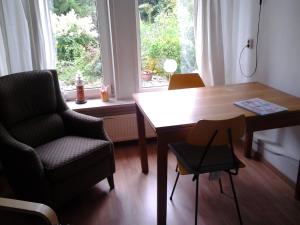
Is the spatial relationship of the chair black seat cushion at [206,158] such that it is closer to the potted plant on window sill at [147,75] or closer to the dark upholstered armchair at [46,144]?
the dark upholstered armchair at [46,144]

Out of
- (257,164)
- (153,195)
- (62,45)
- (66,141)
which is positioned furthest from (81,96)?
(257,164)

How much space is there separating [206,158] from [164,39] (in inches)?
66.9

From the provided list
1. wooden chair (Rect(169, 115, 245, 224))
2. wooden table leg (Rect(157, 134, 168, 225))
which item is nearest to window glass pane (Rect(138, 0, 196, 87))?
wooden chair (Rect(169, 115, 245, 224))

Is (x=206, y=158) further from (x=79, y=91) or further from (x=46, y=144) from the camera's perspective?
(x=79, y=91)

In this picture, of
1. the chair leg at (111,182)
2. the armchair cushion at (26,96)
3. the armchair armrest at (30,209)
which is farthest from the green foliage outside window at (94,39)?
the armchair armrest at (30,209)

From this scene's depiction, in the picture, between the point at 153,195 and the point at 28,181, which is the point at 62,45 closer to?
the point at 28,181

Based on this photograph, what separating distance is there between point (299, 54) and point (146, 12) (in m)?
1.57

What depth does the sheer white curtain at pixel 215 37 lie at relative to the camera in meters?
2.88

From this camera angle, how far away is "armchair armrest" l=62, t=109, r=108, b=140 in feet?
7.74

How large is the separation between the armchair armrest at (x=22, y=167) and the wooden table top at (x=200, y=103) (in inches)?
31.5

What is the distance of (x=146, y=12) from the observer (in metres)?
3.03

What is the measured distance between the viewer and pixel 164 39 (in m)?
3.16

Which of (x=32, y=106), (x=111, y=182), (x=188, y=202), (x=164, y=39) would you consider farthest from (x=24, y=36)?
(x=188, y=202)

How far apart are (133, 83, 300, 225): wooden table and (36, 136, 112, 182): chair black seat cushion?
0.46m
